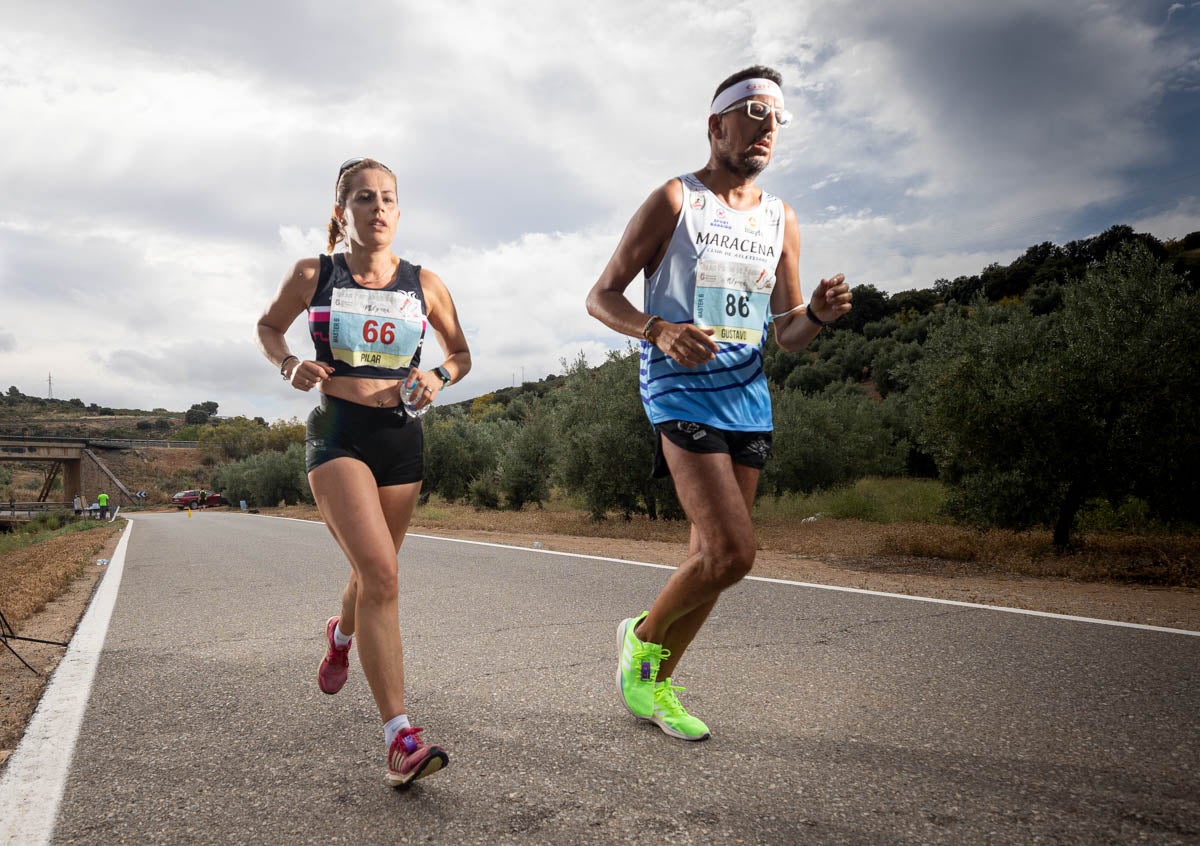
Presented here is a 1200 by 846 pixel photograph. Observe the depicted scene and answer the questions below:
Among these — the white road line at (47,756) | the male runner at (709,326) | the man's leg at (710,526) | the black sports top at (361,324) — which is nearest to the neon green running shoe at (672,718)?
the male runner at (709,326)

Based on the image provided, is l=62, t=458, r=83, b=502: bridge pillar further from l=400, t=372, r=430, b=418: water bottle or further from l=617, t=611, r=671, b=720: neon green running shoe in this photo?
l=617, t=611, r=671, b=720: neon green running shoe

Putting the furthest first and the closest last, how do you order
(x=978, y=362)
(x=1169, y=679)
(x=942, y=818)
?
(x=978, y=362) → (x=1169, y=679) → (x=942, y=818)

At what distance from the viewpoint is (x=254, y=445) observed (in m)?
92.1

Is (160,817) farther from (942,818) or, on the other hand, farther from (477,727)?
(942,818)

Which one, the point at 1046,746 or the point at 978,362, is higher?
the point at 978,362

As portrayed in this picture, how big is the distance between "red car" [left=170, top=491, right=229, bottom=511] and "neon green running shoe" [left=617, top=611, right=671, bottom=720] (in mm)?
61675

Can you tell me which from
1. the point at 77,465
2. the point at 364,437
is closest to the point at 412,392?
the point at 364,437

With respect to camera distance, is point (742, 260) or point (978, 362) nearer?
point (742, 260)

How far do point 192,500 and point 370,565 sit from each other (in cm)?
6419

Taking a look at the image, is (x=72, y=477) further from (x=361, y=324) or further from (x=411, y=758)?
(x=411, y=758)

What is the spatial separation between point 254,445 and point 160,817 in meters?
97.0

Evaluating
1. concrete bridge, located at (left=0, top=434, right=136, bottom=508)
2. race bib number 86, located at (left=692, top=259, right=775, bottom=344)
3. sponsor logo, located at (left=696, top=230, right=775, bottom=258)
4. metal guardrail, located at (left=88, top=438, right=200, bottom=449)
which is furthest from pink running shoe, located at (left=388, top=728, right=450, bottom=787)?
metal guardrail, located at (left=88, top=438, right=200, bottom=449)

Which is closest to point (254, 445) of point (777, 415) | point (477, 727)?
point (777, 415)

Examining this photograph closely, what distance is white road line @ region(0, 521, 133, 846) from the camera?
263 cm
